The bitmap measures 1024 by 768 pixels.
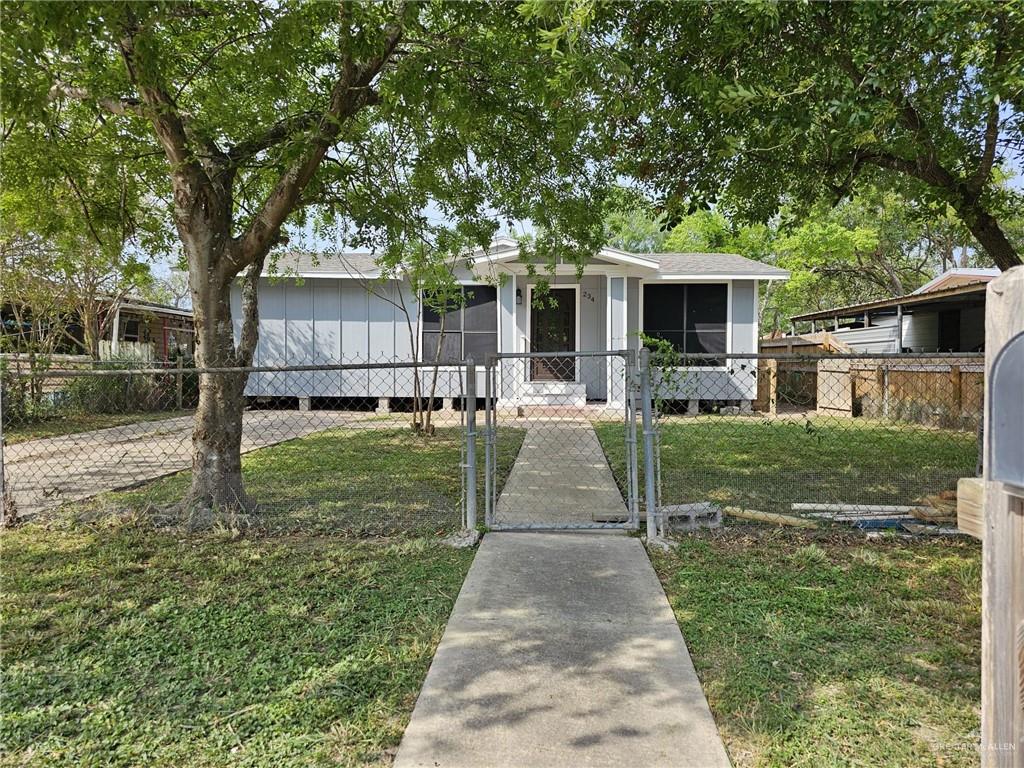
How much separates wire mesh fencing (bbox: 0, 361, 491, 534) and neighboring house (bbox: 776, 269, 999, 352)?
1056 cm

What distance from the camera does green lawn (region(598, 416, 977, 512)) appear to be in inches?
234

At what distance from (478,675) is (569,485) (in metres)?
3.88

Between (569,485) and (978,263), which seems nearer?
(569,485)

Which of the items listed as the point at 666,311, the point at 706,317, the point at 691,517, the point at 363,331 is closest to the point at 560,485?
the point at 691,517

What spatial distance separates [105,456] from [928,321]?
18552mm

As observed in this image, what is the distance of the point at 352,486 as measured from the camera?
6.32 meters

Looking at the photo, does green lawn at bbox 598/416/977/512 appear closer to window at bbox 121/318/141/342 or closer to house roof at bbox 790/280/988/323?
house roof at bbox 790/280/988/323

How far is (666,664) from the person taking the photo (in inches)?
106

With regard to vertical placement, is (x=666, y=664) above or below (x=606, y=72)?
below

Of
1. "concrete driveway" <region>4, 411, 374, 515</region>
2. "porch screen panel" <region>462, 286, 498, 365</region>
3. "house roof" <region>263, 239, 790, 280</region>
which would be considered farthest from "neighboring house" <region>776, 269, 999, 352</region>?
"concrete driveway" <region>4, 411, 374, 515</region>

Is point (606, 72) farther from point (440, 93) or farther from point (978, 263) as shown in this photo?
point (978, 263)

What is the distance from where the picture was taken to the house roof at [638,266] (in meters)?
12.6

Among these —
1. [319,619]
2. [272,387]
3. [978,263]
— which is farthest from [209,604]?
[978,263]

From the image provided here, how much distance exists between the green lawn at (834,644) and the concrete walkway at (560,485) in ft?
3.77
